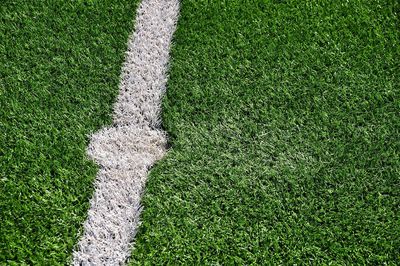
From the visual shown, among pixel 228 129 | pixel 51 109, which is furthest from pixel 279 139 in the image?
pixel 51 109

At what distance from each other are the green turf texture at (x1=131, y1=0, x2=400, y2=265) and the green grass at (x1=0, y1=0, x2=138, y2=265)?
1.08 ft

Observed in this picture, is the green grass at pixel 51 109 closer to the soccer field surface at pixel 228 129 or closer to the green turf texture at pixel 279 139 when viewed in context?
the soccer field surface at pixel 228 129

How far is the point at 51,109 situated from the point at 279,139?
1.14 metres

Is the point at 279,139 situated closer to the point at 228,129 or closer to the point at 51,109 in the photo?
the point at 228,129

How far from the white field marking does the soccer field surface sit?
0.05 meters

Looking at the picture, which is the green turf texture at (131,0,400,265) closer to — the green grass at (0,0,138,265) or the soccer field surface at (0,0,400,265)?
the soccer field surface at (0,0,400,265)

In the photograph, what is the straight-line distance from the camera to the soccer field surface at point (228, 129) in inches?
100

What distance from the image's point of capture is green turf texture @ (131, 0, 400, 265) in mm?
2551

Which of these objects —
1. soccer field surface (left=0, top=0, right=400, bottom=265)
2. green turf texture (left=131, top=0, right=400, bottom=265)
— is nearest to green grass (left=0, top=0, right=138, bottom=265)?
soccer field surface (left=0, top=0, right=400, bottom=265)

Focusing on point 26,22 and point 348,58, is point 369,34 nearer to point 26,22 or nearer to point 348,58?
point 348,58

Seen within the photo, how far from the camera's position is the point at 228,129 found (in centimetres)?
286

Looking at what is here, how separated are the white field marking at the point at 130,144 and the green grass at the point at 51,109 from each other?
Answer: 55mm

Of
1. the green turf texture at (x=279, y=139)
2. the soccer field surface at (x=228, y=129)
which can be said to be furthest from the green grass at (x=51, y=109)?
the green turf texture at (x=279, y=139)

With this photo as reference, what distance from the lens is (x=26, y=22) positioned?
3.18 metres
